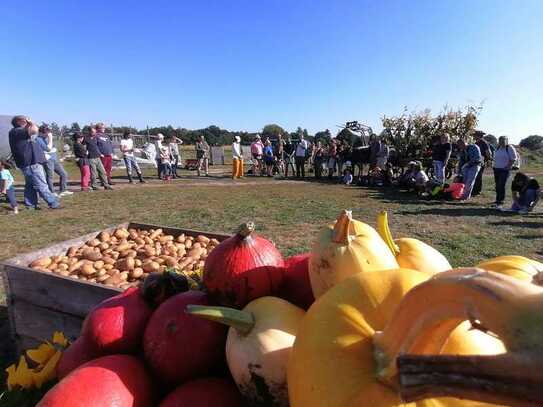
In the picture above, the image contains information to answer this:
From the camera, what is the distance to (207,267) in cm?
126

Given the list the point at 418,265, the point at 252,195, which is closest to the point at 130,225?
the point at 418,265

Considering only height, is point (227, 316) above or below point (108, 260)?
above

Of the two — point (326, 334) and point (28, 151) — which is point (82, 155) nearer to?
point (28, 151)

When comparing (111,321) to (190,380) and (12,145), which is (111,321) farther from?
(12,145)

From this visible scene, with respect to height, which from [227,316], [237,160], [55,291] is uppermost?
[237,160]

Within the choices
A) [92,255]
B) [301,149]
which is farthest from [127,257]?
[301,149]

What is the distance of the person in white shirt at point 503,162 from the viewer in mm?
8766

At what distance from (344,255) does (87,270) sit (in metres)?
2.51

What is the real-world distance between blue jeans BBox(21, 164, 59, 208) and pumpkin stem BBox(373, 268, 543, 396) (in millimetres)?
9011

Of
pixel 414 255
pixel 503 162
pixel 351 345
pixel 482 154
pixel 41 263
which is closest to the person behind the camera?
pixel 351 345

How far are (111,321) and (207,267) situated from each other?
412mm

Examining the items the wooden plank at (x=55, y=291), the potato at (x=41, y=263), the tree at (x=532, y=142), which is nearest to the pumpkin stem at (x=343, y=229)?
the wooden plank at (x=55, y=291)

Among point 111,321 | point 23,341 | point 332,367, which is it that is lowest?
point 23,341

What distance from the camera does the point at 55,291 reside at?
8.00ft
